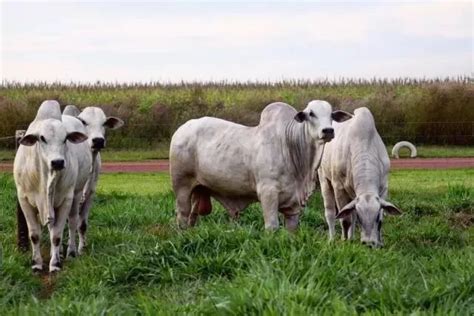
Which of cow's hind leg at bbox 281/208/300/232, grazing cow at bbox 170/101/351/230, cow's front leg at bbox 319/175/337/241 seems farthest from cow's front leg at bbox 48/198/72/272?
Answer: cow's front leg at bbox 319/175/337/241

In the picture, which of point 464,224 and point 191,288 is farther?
point 464,224

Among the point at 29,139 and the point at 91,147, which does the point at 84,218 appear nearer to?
the point at 91,147

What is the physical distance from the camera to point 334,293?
616 centimetres

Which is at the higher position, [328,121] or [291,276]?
[328,121]

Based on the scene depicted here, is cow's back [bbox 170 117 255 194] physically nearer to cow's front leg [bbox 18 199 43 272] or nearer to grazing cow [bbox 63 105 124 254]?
grazing cow [bbox 63 105 124 254]

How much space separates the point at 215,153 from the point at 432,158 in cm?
1496

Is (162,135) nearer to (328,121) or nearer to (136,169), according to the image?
(136,169)

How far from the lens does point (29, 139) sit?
895 cm

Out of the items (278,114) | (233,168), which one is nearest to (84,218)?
(233,168)

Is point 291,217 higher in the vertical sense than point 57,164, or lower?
lower

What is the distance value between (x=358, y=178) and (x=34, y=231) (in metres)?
3.30

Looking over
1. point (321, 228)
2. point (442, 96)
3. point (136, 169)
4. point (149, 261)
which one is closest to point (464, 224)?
point (321, 228)

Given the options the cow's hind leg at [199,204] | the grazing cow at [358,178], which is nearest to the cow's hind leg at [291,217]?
the grazing cow at [358,178]

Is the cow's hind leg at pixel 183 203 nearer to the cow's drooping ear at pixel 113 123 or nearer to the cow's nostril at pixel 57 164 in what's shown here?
the cow's drooping ear at pixel 113 123
